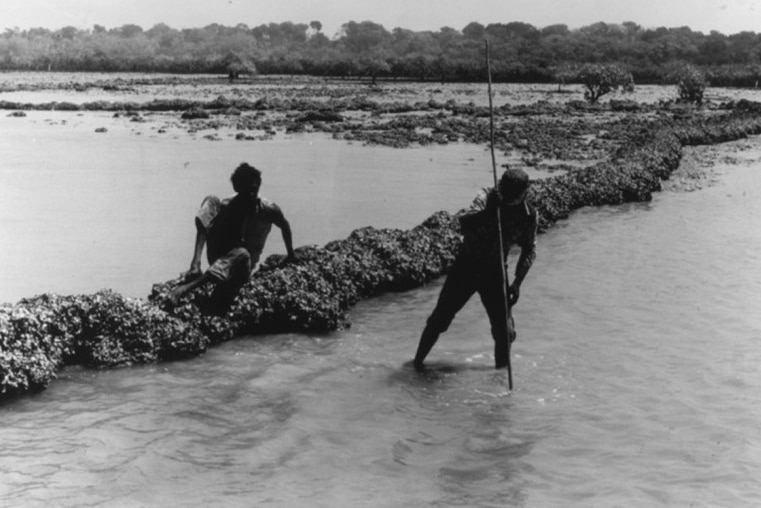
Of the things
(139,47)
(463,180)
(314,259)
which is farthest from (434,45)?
(314,259)

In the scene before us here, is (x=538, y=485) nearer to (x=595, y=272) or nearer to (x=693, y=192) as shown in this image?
(x=595, y=272)

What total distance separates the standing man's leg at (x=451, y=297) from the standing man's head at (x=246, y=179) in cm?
184

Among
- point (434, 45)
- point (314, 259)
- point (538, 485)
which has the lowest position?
point (538, 485)

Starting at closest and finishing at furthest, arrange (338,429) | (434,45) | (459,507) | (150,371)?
(459,507), (338,429), (150,371), (434,45)

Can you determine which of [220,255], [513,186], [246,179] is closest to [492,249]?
[513,186]

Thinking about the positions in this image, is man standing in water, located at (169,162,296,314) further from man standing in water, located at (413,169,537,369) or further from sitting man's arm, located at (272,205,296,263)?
man standing in water, located at (413,169,537,369)

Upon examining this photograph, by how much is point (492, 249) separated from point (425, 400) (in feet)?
4.24

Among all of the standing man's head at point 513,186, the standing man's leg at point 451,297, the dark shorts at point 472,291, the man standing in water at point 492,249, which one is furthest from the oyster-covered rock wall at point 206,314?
the standing man's head at point 513,186

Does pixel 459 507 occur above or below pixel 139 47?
below

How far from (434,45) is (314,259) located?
483 feet

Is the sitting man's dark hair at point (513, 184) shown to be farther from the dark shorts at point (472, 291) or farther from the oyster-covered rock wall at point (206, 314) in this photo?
the oyster-covered rock wall at point (206, 314)

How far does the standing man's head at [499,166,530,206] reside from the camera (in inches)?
236

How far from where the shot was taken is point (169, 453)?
514 cm

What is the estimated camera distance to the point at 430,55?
10519cm
